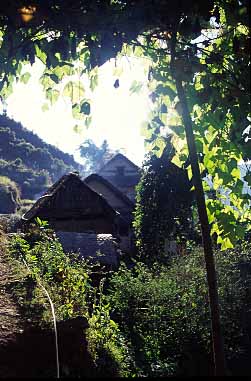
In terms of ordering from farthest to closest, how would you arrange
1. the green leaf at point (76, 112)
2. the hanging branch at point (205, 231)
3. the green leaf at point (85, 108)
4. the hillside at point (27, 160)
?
the hillside at point (27, 160) < the green leaf at point (76, 112) < the green leaf at point (85, 108) < the hanging branch at point (205, 231)

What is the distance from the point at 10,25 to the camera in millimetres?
2496

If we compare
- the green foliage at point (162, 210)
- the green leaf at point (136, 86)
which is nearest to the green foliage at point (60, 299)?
the green leaf at point (136, 86)

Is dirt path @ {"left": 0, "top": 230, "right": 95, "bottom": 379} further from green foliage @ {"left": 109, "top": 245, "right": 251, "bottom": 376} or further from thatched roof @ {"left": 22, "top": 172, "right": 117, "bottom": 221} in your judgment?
thatched roof @ {"left": 22, "top": 172, "right": 117, "bottom": 221}

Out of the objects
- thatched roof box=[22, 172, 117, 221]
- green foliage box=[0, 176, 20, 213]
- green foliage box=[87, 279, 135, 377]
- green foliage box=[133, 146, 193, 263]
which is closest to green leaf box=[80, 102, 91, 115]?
green foliage box=[87, 279, 135, 377]

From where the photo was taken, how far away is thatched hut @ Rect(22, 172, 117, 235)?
18.5 meters

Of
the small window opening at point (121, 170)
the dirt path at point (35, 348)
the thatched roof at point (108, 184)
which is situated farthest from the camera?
the small window opening at point (121, 170)

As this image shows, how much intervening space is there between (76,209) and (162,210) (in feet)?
13.9

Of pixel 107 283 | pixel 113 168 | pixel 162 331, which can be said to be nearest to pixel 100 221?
pixel 107 283

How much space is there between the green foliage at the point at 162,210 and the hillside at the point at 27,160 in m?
49.3

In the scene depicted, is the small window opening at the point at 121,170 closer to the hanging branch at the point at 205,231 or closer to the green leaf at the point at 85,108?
the green leaf at the point at 85,108

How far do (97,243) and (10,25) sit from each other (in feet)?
33.5

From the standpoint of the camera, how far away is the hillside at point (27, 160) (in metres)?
71.9

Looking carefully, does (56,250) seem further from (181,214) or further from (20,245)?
(181,214)

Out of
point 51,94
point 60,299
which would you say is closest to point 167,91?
point 51,94
